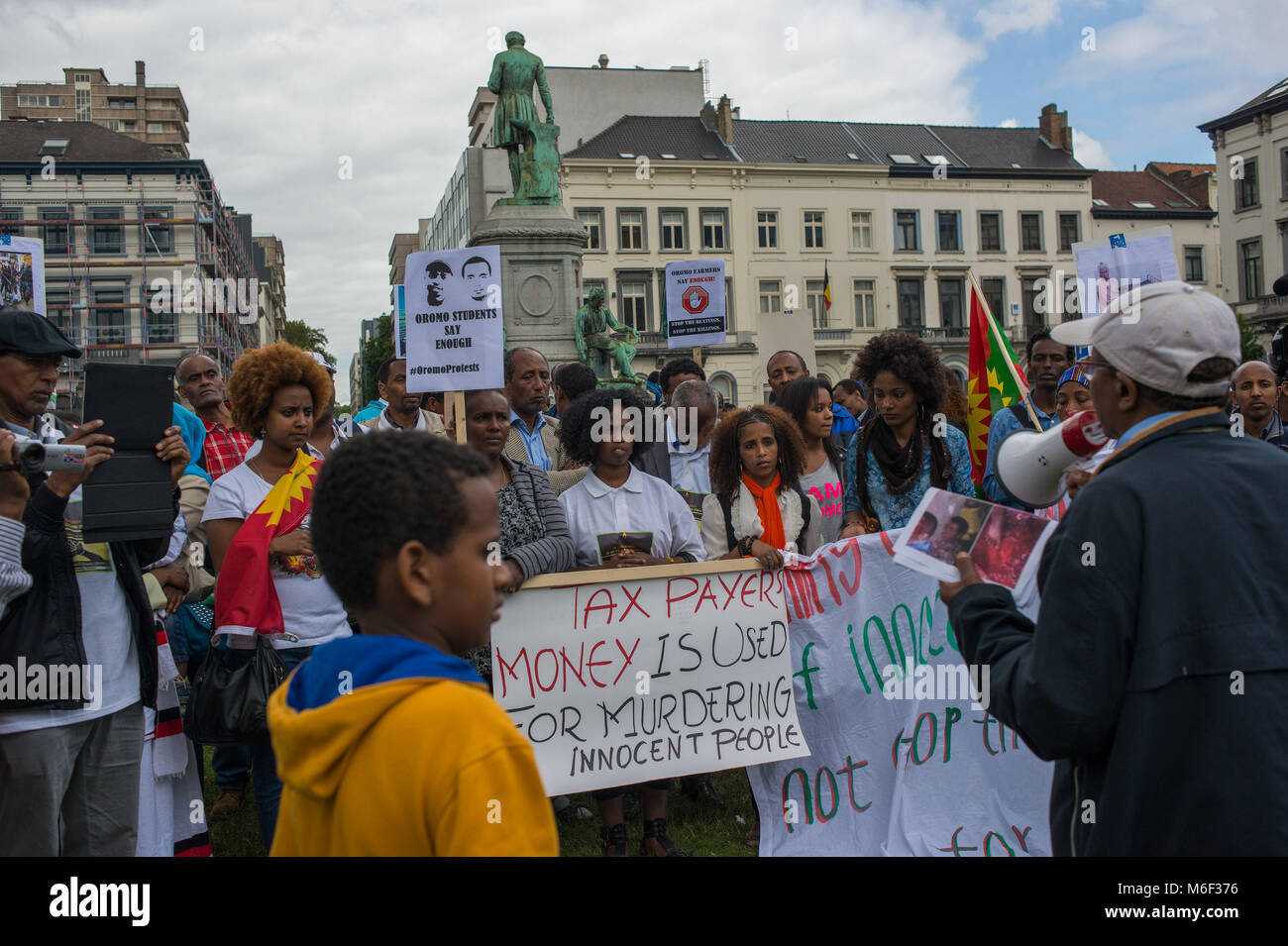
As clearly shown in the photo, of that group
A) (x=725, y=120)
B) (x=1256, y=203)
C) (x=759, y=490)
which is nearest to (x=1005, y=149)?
(x=1256, y=203)

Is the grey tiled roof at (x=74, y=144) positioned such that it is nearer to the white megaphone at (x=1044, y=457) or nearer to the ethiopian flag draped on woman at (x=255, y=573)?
the ethiopian flag draped on woman at (x=255, y=573)

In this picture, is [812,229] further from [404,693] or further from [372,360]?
[404,693]

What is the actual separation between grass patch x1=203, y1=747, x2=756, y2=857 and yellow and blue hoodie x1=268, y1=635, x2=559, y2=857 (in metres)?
3.34

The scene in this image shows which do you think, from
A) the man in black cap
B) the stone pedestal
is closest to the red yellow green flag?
the man in black cap

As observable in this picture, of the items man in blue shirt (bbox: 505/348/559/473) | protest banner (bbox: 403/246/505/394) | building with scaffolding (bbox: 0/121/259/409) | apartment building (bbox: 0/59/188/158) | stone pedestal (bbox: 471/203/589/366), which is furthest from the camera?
apartment building (bbox: 0/59/188/158)

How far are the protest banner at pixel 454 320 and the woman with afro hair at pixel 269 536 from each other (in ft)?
2.63

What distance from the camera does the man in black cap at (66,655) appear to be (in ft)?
10.9

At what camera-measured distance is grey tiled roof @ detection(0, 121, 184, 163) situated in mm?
53750

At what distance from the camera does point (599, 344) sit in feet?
61.2

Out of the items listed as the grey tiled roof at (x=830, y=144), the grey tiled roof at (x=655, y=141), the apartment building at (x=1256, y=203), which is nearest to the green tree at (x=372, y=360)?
the grey tiled roof at (x=655, y=141)

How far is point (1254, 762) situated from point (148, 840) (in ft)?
11.7

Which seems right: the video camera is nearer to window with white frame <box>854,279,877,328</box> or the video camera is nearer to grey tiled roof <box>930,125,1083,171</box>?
window with white frame <box>854,279,877,328</box>
